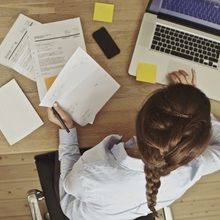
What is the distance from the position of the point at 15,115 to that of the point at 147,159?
49 centimetres

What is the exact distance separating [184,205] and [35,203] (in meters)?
0.86

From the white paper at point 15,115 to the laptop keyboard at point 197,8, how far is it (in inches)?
21.8

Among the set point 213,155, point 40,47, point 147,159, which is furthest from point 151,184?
point 40,47

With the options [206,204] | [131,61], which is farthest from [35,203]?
[206,204]

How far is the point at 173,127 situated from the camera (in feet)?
2.83

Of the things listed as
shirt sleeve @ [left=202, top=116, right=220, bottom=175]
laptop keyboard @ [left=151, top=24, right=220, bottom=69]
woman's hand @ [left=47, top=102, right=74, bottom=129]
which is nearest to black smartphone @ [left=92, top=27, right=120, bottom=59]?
laptop keyboard @ [left=151, top=24, right=220, bottom=69]

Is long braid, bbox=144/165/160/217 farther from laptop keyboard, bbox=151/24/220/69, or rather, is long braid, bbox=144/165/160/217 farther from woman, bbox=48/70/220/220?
laptop keyboard, bbox=151/24/220/69

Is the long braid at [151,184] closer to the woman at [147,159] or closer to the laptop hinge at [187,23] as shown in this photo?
the woman at [147,159]

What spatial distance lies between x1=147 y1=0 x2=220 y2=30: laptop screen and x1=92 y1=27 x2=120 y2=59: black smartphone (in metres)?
0.18

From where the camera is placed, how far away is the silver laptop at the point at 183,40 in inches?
51.5

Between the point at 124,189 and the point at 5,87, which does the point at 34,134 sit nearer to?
the point at 5,87

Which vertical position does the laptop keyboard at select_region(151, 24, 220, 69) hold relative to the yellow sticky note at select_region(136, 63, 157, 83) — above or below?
above

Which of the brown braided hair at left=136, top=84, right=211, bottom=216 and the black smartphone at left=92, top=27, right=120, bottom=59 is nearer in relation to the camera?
the brown braided hair at left=136, top=84, right=211, bottom=216

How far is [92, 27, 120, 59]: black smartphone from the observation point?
130cm
